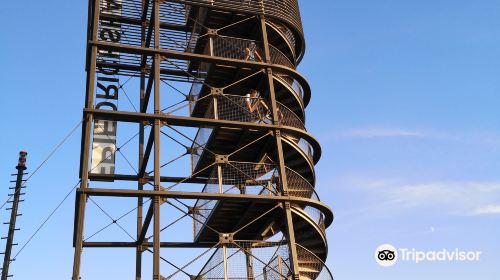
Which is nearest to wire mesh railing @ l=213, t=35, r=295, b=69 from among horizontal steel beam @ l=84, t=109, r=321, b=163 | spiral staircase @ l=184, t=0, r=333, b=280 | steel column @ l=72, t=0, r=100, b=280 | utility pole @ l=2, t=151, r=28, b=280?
spiral staircase @ l=184, t=0, r=333, b=280

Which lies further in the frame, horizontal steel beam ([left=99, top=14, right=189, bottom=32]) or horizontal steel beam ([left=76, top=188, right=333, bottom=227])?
horizontal steel beam ([left=99, top=14, right=189, bottom=32])

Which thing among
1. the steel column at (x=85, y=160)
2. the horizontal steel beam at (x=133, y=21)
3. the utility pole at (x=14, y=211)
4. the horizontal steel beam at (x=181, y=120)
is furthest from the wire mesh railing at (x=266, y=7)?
the utility pole at (x=14, y=211)

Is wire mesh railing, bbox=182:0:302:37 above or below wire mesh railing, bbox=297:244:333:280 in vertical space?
above

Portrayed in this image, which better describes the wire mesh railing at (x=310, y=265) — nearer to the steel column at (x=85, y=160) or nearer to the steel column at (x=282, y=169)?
the steel column at (x=282, y=169)

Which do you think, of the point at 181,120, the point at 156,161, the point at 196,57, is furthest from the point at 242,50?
the point at 156,161

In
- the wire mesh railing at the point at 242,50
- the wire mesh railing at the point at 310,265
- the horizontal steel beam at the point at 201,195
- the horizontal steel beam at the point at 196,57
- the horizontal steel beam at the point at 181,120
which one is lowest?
the wire mesh railing at the point at 310,265

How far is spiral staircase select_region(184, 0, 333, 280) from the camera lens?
1848cm

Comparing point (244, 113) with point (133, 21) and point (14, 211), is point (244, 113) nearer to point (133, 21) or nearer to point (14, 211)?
point (133, 21)

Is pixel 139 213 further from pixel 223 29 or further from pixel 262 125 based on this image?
pixel 223 29

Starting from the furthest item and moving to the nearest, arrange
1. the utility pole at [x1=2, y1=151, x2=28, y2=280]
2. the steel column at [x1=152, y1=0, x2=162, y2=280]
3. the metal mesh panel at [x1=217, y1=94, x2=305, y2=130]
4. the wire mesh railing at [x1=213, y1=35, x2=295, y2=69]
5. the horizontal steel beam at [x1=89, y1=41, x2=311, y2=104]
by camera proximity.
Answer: the utility pole at [x1=2, y1=151, x2=28, y2=280] < the wire mesh railing at [x1=213, y1=35, x2=295, y2=69] < the metal mesh panel at [x1=217, y1=94, x2=305, y2=130] < the horizontal steel beam at [x1=89, y1=41, x2=311, y2=104] < the steel column at [x1=152, y1=0, x2=162, y2=280]

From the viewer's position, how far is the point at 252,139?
20.1m

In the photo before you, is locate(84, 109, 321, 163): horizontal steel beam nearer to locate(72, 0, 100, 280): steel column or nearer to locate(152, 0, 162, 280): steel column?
locate(152, 0, 162, 280): steel column

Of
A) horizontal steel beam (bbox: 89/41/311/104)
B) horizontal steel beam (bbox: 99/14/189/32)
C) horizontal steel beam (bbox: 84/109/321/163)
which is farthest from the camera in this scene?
horizontal steel beam (bbox: 99/14/189/32)

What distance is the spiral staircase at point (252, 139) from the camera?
18484 millimetres
